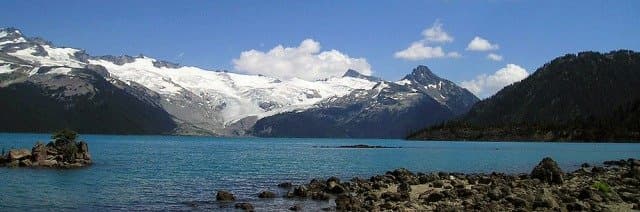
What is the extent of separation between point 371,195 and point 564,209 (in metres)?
18.4

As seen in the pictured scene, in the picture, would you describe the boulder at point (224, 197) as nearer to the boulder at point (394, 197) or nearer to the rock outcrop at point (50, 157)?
the boulder at point (394, 197)

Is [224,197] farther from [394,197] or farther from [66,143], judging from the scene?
[66,143]

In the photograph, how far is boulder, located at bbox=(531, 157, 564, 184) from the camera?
72.1m

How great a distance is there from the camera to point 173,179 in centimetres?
8469

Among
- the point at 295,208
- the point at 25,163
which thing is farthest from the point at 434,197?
the point at 25,163

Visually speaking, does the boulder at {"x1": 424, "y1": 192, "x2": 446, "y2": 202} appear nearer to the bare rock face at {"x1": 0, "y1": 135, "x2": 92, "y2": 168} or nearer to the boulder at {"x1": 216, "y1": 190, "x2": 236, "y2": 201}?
the boulder at {"x1": 216, "y1": 190, "x2": 236, "y2": 201}

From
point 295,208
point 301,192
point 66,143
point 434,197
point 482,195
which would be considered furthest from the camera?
point 66,143

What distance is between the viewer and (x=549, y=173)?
73.8 meters

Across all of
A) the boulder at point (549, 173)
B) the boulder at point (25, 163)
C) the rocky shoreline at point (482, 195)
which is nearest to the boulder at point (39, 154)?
the boulder at point (25, 163)

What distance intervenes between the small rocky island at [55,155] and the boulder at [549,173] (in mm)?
77978

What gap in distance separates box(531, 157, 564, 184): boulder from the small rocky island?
→ 256ft

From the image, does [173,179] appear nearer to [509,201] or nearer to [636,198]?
[509,201]

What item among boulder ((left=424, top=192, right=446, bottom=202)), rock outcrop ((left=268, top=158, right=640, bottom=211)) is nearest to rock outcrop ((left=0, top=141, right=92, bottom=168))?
rock outcrop ((left=268, top=158, right=640, bottom=211))

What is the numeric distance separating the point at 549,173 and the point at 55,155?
278ft
